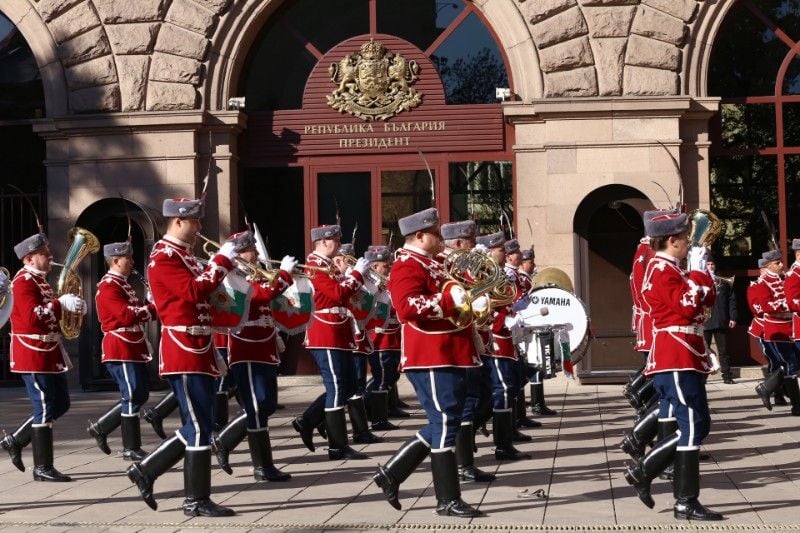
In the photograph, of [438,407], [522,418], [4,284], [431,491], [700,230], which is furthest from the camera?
[522,418]

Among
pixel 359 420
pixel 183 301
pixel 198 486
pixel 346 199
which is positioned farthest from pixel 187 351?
pixel 346 199

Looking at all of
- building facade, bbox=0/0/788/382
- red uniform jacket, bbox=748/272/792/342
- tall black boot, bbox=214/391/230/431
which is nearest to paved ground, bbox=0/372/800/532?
tall black boot, bbox=214/391/230/431

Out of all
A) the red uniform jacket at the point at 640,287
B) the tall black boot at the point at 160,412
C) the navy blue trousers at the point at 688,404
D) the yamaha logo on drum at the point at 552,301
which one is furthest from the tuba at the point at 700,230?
the tall black boot at the point at 160,412

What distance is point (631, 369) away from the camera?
62.3 ft

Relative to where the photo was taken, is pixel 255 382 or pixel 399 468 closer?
pixel 399 468

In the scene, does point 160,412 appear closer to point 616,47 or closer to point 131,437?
point 131,437

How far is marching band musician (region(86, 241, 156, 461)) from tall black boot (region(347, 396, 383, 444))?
2033 millimetres

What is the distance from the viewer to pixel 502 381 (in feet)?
39.5

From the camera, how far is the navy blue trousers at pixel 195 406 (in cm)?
926

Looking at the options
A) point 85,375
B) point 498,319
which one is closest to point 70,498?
point 498,319

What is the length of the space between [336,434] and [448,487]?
3.18 metres

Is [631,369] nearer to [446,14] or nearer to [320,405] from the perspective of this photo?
[446,14]

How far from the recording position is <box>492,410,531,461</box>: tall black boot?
11.8 metres

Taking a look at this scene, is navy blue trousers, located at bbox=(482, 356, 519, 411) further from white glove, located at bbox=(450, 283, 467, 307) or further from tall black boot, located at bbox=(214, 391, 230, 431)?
white glove, located at bbox=(450, 283, 467, 307)
